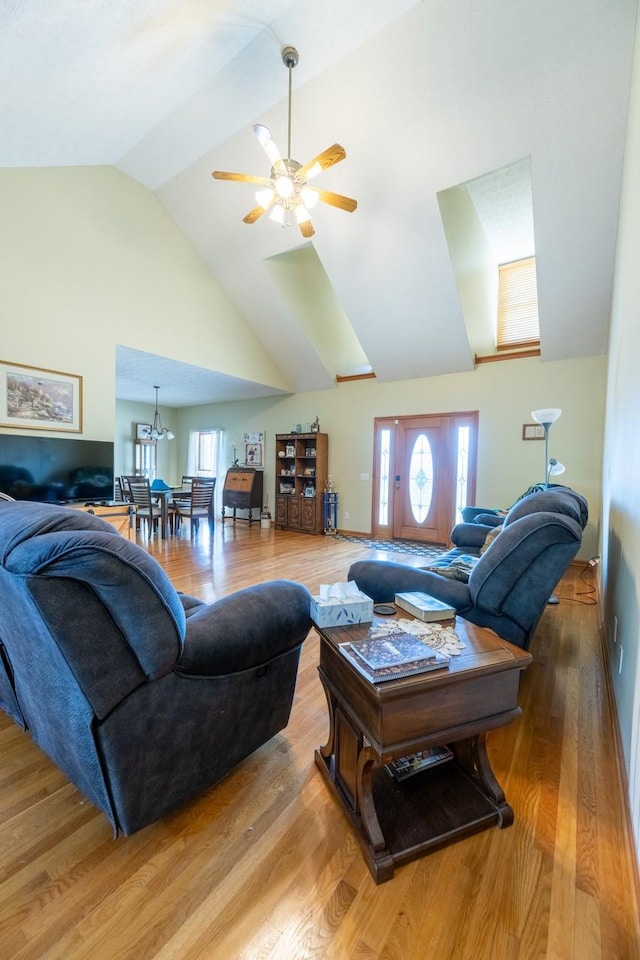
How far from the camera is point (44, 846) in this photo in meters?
1.20

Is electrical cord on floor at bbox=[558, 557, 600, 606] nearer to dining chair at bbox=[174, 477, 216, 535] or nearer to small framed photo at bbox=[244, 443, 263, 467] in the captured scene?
dining chair at bbox=[174, 477, 216, 535]

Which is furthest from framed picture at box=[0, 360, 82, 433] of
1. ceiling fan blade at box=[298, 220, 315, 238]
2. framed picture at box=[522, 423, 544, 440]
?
framed picture at box=[522, 423, 544, 440]

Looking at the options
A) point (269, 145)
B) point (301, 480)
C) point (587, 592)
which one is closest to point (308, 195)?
point (269, 145)

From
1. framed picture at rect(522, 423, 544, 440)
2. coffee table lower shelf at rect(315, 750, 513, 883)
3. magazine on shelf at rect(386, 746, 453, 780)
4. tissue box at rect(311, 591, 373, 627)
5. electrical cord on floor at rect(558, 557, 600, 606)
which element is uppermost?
framed picture at rect(522, 423, 544, 440)

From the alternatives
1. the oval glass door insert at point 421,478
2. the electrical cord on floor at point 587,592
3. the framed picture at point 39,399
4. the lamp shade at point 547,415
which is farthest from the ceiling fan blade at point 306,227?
the electrical cord on floor at point 587,592

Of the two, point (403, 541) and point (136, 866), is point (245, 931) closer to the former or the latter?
point (136, 866)

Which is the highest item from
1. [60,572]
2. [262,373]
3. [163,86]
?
[163,86]

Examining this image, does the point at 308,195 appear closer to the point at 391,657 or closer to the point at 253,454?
the point at 391,657

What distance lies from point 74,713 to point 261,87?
465 cm

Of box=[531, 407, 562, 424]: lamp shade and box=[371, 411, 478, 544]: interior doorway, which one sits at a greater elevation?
box=[531, 407, 562, 424]: lamp shade

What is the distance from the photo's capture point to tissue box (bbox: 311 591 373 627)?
4.53ft

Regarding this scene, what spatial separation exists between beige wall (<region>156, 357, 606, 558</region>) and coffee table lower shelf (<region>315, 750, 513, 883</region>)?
438cm

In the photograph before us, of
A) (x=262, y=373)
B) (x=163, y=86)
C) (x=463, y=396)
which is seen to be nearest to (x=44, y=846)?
(x=163, y=86)

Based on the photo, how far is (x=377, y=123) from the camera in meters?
3.58
